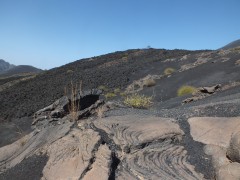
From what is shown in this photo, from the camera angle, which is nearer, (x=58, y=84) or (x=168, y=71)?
(x=168, y=71)

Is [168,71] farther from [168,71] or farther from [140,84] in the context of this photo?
[140,84]

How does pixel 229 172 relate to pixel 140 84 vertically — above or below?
above

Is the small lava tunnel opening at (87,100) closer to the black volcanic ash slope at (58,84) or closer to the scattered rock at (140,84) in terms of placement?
the black volcanic ash slope at (58,84)

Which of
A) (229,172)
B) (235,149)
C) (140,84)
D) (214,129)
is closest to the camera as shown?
(229,172)

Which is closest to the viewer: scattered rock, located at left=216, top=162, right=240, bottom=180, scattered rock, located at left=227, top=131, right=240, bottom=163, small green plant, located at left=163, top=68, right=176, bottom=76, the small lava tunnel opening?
scattered rock, located at left=216, top=162, right=240, bottom=180

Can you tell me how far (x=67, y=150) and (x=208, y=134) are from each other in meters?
A: 2.86

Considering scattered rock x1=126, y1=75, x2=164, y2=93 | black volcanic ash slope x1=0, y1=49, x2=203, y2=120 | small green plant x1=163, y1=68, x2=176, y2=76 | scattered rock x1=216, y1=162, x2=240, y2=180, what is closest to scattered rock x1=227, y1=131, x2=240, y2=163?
scattered rock x1=216, y1=162, x2=240, y2=180

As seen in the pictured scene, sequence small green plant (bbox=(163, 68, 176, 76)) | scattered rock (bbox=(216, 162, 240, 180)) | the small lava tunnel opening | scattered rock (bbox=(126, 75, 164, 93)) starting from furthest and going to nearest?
small green plant (bbox=(163, 68, 176, 76)), scattered rock (bbox=(126, 75, 164, 93)), the small lava tunnel opening, scattered rock (bbox=(216, 162, 240, 180))

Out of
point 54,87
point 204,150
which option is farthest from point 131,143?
point 54,87

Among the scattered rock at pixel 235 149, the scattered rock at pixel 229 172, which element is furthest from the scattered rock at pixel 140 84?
the scattered rock at pixel 229 172

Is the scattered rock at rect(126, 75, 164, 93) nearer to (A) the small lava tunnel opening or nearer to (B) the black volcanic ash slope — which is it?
(B) the black volcanic ash slope

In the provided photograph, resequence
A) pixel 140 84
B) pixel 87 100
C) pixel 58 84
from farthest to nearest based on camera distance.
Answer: pixel 58 84, pixel 140 84, pixel 87 100

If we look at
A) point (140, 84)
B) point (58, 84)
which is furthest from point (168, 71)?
point (58, 84)

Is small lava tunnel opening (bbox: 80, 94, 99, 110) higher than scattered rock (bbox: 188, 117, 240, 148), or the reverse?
scattered rock (bbox: 188, 117, 240, 148)
